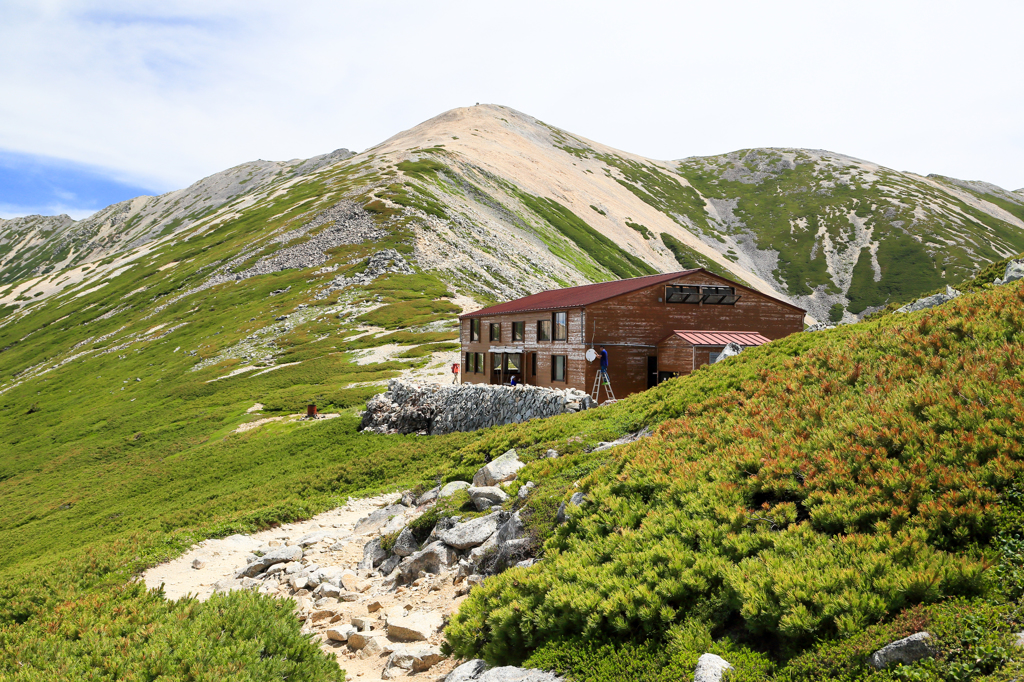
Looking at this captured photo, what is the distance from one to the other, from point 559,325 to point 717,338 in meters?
11.0

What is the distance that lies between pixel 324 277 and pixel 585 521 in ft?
270

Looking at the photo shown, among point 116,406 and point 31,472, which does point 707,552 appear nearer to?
point 31,472

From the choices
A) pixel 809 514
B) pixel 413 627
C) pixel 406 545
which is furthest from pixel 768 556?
pixel 406 545

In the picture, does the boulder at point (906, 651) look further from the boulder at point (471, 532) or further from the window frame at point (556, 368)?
the window frame at point (556, 368)

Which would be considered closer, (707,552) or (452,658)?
(707,552)

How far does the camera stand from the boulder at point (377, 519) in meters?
20.8

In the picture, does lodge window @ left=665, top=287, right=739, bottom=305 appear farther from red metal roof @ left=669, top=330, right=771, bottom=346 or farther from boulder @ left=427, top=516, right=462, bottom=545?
boulder @ left=427, top=516, right=462, bottom=545

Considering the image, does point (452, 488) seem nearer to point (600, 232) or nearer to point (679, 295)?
point (679, 295)

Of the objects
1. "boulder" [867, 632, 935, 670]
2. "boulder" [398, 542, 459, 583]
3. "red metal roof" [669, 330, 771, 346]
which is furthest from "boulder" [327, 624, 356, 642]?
"red metal roof" [669, 330, 771, 346]

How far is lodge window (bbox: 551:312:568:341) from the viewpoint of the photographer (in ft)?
138

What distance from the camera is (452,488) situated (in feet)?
65.2

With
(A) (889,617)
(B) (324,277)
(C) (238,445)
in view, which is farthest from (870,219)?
(A) (889,617)

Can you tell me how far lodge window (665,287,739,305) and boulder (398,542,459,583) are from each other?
100 ft

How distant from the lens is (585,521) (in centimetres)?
1179
